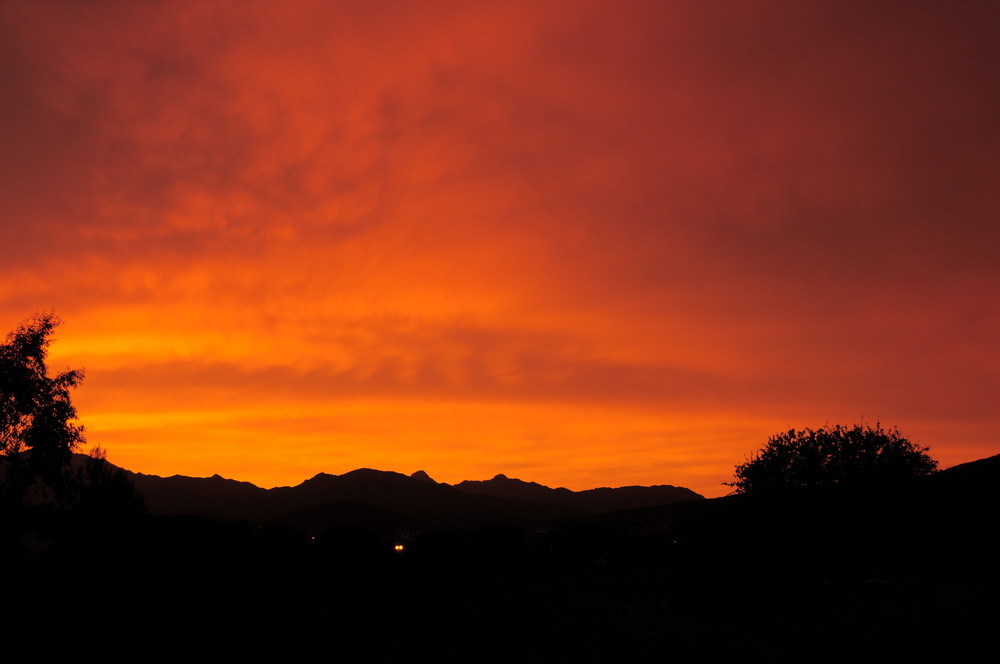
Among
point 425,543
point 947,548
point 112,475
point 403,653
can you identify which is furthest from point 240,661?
point 425,543

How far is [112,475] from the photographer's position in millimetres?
34750

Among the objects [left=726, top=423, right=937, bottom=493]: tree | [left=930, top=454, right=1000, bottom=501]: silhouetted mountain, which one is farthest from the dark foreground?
[left=930, top=454, right=1000, bottom=501]: silhouetted mountain

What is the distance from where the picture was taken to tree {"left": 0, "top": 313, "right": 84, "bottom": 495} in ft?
122

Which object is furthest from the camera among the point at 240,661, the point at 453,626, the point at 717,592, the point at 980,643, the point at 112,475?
the point at 112,475

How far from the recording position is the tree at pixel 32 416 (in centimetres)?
3725

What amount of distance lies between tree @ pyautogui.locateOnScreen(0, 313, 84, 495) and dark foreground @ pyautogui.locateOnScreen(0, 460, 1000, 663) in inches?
341

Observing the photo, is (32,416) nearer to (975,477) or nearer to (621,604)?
(621,604)

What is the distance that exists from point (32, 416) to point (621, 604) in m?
31.0

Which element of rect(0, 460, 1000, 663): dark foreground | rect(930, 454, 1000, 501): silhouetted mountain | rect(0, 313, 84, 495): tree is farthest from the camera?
rect(930, 454, 1000, 501): silhouetted mountain

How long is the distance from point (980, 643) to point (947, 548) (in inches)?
1154

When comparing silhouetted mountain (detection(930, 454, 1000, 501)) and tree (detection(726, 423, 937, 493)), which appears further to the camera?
silhouetted mountain (detection(930, 454, 1000, 501))

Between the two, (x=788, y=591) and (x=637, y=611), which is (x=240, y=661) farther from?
(x=788, y=591)

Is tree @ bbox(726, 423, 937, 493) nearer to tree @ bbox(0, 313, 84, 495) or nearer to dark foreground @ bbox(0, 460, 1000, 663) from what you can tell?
dark foreground @ bbox(0, 460, 1000, 663)

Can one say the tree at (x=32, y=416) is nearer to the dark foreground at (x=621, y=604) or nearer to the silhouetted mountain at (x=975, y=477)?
the dark foreground at (x=621, y=604)
